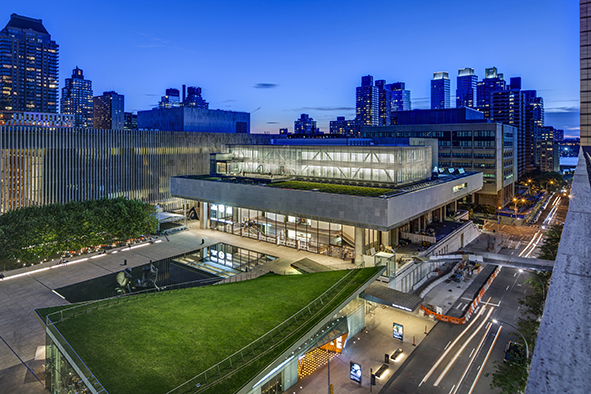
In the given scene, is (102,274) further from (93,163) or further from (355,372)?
(93,163)

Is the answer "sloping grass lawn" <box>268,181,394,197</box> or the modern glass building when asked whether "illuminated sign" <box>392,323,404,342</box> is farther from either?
the modern glass building

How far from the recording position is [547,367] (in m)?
2.72

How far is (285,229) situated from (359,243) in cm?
1293

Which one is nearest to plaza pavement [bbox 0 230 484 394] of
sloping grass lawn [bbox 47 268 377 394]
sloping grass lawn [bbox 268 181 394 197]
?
sloping grass lawn [bbox 47 268 377 394]

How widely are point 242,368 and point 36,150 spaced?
208ft

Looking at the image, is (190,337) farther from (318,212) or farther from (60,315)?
(318,212)

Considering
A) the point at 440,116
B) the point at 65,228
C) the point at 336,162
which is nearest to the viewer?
the point at 65,228

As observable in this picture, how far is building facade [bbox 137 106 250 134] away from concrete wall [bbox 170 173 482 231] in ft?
164

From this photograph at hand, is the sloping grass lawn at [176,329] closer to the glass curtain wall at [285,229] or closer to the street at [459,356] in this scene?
the street at [459,356]

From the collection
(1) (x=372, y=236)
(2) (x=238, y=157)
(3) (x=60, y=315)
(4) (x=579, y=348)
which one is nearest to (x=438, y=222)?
(1) (x=372, y=236)

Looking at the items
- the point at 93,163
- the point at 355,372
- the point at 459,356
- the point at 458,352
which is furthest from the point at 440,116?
the point at 355,372

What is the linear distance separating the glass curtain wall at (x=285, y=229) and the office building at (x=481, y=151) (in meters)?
58.4

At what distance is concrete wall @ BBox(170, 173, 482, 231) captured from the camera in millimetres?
43375

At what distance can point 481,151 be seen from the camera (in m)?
107
